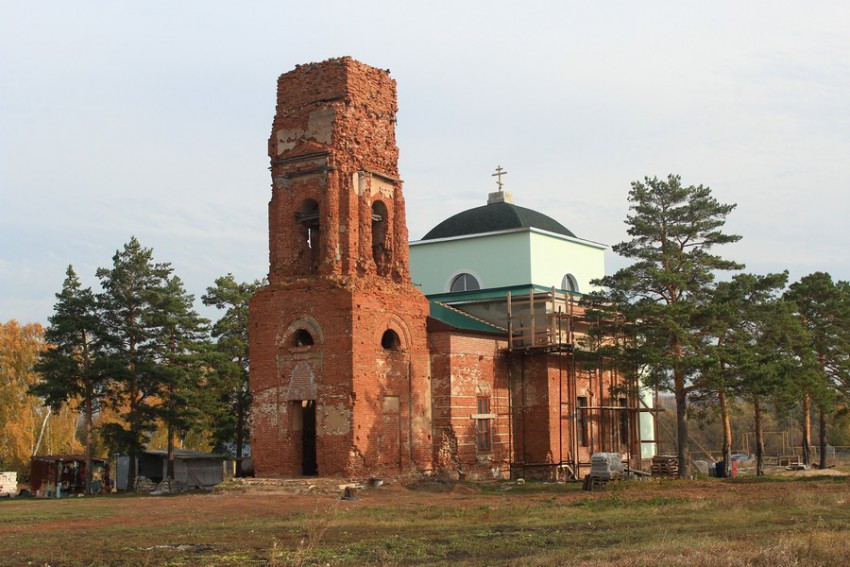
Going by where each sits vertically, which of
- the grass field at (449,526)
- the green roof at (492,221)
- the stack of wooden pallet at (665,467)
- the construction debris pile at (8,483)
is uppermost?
the green roof at (492,221)

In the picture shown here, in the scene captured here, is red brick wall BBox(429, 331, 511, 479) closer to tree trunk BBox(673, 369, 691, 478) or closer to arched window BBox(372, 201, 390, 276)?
arched window BBox(372, 201, 390, 276)

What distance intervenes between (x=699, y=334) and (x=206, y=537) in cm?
1854

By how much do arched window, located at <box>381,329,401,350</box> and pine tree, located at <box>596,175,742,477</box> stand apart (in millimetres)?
6921

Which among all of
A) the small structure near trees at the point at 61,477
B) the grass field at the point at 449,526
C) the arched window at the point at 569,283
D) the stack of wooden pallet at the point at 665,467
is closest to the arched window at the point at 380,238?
the grass field at the point at 449,526

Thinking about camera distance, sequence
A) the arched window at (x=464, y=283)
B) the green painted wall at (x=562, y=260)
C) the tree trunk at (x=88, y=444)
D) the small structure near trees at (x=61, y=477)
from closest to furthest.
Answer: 1. the tree trunk at (x=88, y=444)
2. the small structure near trees at (x=61, y=477)
3. the green painted wall at (x=562, y=260)
4. the arched window at (x=464, y=283)

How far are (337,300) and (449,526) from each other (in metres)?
11.9

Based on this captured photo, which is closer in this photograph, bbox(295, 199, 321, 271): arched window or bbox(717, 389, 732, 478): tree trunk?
bbox(295, 199, 321, 271): arched window

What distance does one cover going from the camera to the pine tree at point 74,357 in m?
38.3

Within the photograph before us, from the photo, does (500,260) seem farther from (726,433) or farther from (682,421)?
(682,421)

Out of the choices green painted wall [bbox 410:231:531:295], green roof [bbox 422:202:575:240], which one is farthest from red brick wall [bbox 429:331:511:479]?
green roof [bbox 422:202:575:240]

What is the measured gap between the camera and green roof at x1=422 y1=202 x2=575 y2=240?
4366 centimetres

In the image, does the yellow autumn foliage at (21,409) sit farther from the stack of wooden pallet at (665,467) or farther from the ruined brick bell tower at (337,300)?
the stack of wooden pallet at (665,467)

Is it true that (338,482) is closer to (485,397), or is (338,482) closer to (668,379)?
(485,397)

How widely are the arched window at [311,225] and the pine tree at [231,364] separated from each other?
811cm
